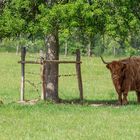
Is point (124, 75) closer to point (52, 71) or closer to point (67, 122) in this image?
point (52, 71)

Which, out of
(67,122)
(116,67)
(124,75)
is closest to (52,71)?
(116,67)

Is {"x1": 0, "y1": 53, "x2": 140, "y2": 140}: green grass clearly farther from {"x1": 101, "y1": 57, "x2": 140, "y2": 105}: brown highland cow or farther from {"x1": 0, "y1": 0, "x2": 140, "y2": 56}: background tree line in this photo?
{"x1": 0, "y1": 0, "x2": 140, "y2": 56}: background tree line

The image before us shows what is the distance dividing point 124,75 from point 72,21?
374 cm

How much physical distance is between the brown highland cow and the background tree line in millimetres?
1093

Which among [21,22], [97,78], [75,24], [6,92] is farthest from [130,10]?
[97,78]

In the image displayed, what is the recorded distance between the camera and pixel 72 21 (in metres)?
16.7

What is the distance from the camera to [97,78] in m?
36.4

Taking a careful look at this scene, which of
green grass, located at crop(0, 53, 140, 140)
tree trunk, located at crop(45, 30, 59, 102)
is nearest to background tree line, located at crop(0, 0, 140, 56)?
tree trunk, located at crop(45, 30, 59, 102)

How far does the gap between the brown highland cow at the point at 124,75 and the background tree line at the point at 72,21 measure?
1093 mm

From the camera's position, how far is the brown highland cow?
19109 millimetres

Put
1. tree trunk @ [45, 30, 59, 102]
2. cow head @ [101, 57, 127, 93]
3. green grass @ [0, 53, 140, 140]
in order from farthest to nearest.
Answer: tree trunk @ [45, 30, 59, 102] → cow head @ [101, 57, 127, 93] → green grass @ [0, 53, 140, 140]

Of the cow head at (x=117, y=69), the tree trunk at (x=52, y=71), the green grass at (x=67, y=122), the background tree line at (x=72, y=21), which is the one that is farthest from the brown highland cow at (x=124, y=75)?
the tree trunk at (x=52, y=71)

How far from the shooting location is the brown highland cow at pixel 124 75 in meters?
19.1

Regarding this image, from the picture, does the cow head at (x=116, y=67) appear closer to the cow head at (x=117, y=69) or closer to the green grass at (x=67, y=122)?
the cow head at (x=117, y=69)
